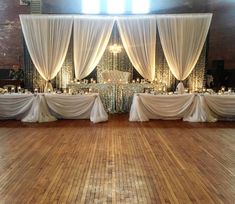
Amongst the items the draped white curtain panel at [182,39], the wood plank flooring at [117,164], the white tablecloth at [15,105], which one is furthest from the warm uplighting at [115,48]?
the wood plank flooring at [117,164]

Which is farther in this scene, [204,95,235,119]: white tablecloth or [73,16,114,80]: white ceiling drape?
[73,16,114,80]: white ceiling drape

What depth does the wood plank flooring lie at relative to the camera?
11.1ft

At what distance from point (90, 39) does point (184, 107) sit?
388 centimetres

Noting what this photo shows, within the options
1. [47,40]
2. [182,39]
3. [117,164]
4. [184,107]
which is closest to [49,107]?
[47,40]

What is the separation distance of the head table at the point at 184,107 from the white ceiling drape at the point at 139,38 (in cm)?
236

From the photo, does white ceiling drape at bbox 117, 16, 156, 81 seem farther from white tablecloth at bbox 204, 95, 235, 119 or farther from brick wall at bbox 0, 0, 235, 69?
white tablecloth at bbox 204, 95, 235, 119

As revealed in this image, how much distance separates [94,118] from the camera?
7.76 m

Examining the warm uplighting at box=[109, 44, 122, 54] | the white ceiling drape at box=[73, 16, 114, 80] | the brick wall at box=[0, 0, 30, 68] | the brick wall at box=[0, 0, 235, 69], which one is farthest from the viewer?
the brick wall at box=[0, 0, 30, 68]

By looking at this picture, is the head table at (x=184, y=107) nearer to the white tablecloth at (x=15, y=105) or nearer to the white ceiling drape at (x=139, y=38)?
the white ceiling drape at (x=139, y=38)

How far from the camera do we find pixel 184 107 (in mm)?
8023

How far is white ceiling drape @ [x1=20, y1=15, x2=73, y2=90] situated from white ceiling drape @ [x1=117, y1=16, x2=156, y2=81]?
5.78ft

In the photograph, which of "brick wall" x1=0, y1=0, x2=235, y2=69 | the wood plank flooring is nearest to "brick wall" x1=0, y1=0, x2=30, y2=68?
"brick wall" x1=0, y1=0, x2=235, y2=69

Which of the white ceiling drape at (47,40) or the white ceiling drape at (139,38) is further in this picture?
the white ceiling drape at (139,38)

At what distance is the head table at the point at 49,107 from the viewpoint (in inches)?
305
